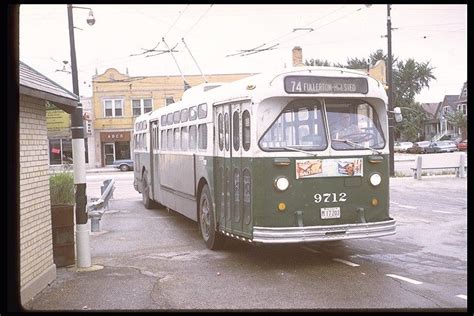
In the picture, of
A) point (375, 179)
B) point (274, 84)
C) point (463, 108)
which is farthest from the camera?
point (375, 179)

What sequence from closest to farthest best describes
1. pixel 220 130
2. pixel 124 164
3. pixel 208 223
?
pixel 220 130, pixel 208 223, pixel 124 164

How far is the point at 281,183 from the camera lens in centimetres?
800

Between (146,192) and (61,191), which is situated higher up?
(61,191)

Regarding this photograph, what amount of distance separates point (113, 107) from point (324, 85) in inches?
1492

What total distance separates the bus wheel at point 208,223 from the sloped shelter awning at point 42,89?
2.72 m

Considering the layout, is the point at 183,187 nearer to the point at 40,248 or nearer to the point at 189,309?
→ the point at 40,248

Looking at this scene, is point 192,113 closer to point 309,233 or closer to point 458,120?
point 309,233

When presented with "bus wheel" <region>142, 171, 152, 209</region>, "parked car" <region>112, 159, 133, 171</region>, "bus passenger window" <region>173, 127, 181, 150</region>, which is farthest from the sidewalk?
"bus passenger window" <region>173, 127, 181, 150</region>

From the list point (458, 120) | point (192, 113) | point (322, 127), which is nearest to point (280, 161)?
point (322, 127)

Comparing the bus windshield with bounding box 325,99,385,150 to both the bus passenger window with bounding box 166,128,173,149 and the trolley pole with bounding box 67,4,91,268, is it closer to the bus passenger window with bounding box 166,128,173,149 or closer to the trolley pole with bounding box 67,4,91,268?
the trolley pole with bounding box 67,4,91,268

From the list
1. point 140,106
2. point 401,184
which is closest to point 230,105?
point 401,184

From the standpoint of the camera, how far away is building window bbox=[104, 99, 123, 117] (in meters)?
44.4

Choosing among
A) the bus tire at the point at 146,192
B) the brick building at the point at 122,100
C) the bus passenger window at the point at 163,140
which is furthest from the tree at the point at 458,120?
the brick building at the point at 122,100

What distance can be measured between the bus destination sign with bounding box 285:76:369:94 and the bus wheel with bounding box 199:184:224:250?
2.62 meters
